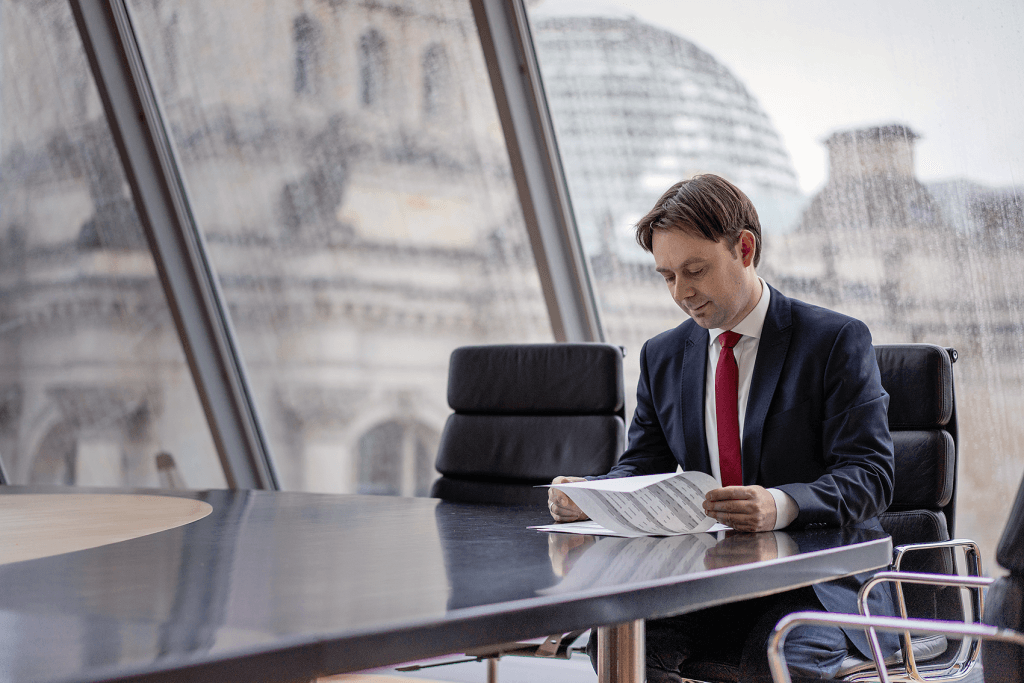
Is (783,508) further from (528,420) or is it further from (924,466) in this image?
(528,420)

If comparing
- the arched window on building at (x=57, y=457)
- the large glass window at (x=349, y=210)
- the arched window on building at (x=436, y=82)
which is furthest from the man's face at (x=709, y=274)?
the arched window on building at (x=57, y=457)

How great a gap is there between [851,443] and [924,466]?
49cm

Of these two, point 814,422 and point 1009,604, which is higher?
point 814,422

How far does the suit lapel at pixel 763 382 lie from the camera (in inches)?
68.2

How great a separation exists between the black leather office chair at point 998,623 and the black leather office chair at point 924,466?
3.07 feet

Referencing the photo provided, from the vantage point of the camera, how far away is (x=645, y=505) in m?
1.33

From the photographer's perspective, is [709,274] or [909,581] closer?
[909,581]

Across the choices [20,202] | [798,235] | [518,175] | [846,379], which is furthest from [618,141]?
[20,202]

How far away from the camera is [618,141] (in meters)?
3.38

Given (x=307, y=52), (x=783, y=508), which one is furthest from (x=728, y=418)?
(x=307, y=52)

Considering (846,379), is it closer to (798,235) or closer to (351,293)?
(798,235)

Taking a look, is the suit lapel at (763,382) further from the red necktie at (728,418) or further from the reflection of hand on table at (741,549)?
the reflection of hand on table at (741,549)

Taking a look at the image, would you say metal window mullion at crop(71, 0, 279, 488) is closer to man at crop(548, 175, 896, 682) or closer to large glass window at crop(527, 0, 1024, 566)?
large glass window at crop(527, 0, 1024, 566)

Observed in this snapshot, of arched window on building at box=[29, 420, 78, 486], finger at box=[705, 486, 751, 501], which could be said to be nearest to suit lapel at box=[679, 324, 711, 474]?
finger at box=[705, 486, 751, 501]
